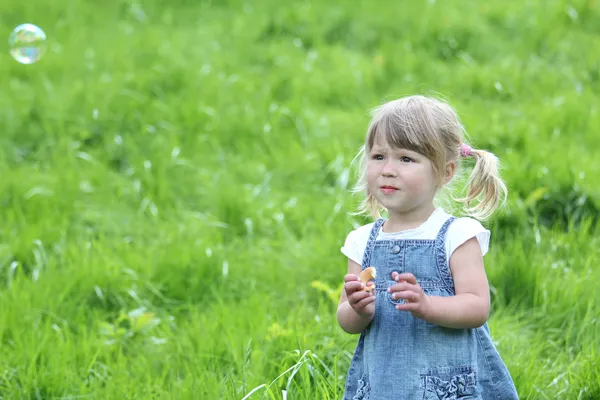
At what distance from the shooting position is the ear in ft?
8.21

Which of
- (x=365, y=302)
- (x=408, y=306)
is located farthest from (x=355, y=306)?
(x=408, y=306)

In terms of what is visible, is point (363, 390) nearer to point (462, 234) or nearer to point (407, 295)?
point (407, 295)

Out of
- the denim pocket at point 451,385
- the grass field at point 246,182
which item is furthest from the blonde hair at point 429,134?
the grass field at point 246,182

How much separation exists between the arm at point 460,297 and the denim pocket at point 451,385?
0.41 feet

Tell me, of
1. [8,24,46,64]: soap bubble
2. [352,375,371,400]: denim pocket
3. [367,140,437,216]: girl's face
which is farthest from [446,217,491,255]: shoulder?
[8,24,46,64]: soap bubble

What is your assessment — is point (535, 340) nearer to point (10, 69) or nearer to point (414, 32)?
point (414, 32)

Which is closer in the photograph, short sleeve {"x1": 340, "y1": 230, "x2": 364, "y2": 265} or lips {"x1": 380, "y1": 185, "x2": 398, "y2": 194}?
lips {"x1": 380, "y1": 185, "x2": 398, "y2": 194}

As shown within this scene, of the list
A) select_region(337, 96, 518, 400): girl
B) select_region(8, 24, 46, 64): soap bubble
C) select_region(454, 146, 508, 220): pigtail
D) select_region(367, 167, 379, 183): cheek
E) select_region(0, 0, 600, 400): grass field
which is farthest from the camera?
select_region(8, 24, 46, 64): soap bubble

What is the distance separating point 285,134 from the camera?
18.8 ft

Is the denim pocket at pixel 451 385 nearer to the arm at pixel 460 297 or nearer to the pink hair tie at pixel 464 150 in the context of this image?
the arm at pixel 460 297

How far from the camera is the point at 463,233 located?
2365mm

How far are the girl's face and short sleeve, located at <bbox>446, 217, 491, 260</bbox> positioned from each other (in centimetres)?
12

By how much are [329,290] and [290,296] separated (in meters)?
0.34

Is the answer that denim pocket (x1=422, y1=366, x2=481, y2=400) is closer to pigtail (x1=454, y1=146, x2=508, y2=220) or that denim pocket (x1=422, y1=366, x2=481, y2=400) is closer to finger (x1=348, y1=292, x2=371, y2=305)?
finger (x1=348, y1=292, x2=371, y2=305)
